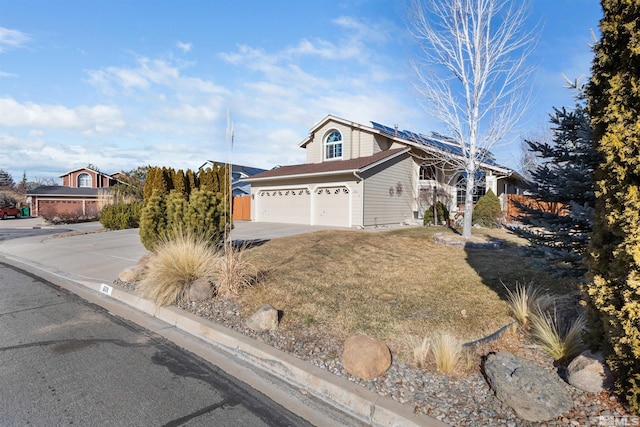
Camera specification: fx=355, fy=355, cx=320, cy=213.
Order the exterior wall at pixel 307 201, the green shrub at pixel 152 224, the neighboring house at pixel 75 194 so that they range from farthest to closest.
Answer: the neighboring house at pixel 75 194 → the exterior wall at pixel 307 201 → the green shrub at pixel 152 224

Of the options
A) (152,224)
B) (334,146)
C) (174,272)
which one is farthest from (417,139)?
(174,272)

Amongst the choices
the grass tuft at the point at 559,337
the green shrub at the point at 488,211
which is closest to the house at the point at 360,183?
the green shrub at the point at 488,211

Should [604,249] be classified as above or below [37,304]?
above

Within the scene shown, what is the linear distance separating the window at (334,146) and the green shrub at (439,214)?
6418 millimetres

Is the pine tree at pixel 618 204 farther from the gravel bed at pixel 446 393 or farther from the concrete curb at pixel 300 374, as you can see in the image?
the concrete curb at pixel 300 374

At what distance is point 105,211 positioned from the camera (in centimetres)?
1894

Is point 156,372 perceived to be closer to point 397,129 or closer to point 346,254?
point 346,254

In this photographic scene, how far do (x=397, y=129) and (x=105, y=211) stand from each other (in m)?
17.3

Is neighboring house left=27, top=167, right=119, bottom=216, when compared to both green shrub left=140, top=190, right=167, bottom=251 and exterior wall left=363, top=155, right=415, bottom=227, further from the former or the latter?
exterior wall left=363, top=155, right=415, bottom=227

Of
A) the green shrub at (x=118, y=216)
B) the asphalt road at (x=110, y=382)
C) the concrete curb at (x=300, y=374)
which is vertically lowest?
the asphalt road at (x=110, y=382)

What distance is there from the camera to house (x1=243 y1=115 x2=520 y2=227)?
1834 cm

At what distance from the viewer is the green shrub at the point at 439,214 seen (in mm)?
19031

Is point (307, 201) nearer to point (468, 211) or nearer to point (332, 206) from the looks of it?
point (332, 206)

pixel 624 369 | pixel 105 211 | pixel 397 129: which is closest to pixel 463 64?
pixel 397 129
